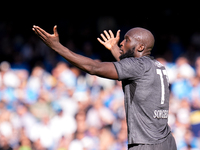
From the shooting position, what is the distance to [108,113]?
303 inches

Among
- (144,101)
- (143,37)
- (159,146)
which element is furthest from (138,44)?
(159,146)

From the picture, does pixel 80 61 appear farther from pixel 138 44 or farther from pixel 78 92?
pixel 78 92

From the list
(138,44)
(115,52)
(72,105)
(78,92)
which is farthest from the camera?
(78,92)

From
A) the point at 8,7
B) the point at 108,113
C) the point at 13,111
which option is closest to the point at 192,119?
the point at 108,113

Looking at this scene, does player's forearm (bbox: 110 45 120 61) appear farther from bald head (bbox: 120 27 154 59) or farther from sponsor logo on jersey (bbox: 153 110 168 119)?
sponsor logo on jersey (bbox: 153 110 168 119)

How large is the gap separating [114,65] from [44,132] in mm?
5089

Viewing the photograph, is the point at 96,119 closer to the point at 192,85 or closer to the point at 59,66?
the point at 59,66

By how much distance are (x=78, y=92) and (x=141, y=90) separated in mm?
4961

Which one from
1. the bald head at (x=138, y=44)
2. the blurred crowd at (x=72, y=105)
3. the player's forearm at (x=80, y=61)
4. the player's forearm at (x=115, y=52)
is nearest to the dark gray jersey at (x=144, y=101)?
the bald head at (x=138, y=44)

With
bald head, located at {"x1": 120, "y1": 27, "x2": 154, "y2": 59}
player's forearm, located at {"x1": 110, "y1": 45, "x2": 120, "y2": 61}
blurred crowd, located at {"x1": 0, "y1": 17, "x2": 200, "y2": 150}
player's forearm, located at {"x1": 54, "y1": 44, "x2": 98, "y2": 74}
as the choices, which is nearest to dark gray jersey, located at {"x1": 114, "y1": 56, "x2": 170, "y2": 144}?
bald head, located at {"x1": 120, "y1": 27, "x2": 154, "y2": 59}

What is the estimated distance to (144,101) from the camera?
3.02 metres

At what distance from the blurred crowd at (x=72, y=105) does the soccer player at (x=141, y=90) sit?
4.39 meters

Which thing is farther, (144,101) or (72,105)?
(72,105)

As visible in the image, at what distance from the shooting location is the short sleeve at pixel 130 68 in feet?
9.45
